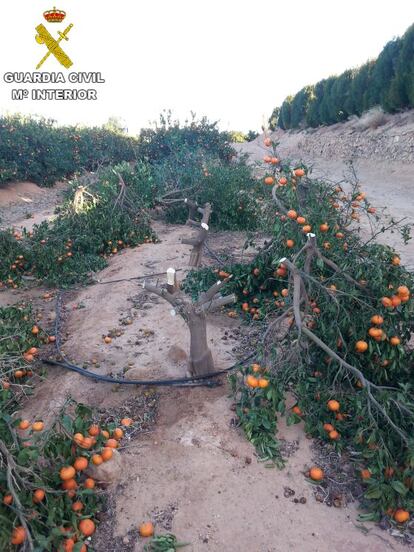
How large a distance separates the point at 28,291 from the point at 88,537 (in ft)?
14.1

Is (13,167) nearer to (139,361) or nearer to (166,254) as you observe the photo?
(166,254)

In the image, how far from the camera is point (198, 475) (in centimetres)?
238

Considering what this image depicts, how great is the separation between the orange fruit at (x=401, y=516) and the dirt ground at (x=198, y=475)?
0.34 ft

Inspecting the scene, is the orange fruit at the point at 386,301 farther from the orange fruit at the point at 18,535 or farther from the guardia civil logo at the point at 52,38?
the guardia civil logo at the point at 52,38

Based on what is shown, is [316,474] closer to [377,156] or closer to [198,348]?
[198,348]

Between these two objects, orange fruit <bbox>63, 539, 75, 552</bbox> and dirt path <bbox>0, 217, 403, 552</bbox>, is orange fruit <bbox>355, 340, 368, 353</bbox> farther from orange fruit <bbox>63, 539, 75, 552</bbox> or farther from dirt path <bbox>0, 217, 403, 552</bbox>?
orange fruit <bbox>63, 539, 75, 552</bbox>

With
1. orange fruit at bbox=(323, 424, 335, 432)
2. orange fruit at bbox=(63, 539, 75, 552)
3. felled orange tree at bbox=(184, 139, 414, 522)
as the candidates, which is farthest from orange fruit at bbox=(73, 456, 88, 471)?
orange fruit at bbox=(323, 424, 335, 432)

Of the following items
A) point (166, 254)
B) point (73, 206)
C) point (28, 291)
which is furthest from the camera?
point (73, 206)

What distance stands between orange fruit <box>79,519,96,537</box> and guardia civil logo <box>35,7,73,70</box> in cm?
902

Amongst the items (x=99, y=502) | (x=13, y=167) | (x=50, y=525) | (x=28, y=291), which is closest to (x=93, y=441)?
(x=99, y=502)

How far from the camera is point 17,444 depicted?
2.07m

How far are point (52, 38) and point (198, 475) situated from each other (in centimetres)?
945

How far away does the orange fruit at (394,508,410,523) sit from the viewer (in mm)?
2082

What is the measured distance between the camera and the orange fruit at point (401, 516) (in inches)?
82.0
